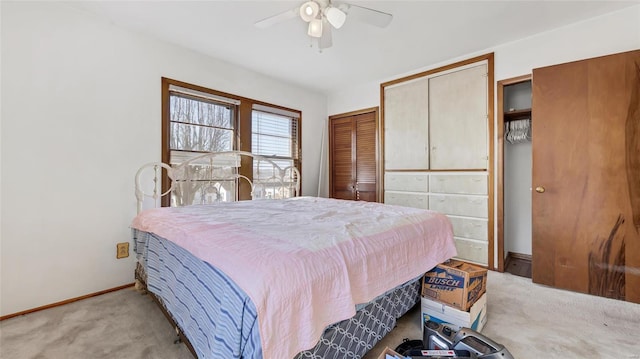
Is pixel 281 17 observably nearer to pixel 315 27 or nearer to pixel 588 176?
pixel 315 27

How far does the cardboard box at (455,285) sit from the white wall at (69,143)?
8.91ft

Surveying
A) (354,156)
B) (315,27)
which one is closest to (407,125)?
(354,156)

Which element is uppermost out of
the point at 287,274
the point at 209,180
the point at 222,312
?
the point at 209,180

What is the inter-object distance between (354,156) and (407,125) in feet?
3.40

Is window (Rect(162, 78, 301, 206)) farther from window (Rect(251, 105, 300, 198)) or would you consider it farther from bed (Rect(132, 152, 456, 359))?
bed (Rect(132, 152, 456, 359))

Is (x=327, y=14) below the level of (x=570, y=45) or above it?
below

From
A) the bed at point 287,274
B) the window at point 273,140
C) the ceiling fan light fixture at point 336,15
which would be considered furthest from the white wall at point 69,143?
the ceiling fan light fixture at point 336,15

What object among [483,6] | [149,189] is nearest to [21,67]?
[149,189]

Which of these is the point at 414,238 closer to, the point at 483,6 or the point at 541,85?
the point at 483,6

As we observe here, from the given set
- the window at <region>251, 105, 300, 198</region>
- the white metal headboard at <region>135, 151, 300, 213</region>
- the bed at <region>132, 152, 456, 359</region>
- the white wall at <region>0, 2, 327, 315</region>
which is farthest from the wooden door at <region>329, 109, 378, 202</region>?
the white wall at <region>0, 2, 327, 315</region>

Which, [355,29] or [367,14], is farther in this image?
[355,29]

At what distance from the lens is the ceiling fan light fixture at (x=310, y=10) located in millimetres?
1874

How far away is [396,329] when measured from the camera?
1795mm

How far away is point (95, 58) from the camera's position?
2.39m
